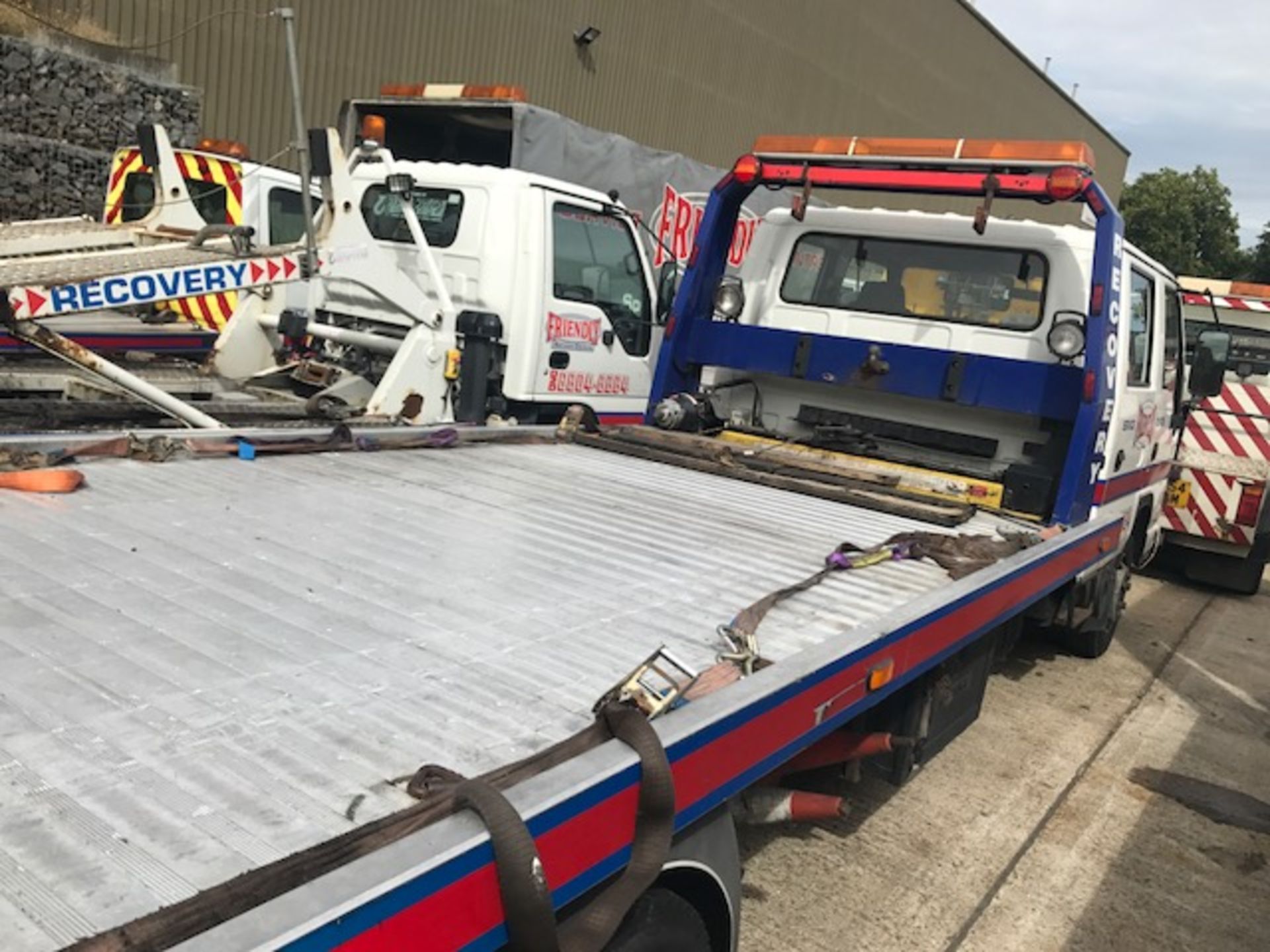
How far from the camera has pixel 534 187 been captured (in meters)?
6.91

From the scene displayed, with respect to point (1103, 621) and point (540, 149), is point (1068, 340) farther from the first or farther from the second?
point (540, 149)

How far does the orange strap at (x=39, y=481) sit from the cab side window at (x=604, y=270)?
13.8 feet

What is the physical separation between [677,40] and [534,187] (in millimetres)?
14932

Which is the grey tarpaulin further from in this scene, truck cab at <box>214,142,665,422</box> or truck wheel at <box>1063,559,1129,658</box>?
truck wheel at <box>1063,559,1129,658</box>

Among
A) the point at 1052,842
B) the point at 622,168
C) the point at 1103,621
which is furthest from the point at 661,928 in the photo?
the point at 622,168

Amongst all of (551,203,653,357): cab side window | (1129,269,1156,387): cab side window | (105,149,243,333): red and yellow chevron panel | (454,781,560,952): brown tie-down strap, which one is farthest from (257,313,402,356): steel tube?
(454,781,560,952): brown tie-down strap

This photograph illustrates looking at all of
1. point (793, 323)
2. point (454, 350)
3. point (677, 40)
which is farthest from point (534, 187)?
point (677, 40)

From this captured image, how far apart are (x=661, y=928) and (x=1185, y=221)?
5184 centimetres

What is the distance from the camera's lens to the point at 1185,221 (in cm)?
4659

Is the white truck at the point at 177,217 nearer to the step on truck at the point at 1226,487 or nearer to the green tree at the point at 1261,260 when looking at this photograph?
the step on truck at the point at 1226,487

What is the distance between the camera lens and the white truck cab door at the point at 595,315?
7090 millimetres

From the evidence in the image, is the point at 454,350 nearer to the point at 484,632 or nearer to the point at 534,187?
the point at 534,187

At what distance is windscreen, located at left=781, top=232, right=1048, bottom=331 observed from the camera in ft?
17.7

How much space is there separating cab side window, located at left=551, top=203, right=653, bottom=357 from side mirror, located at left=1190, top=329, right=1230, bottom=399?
3.56m
